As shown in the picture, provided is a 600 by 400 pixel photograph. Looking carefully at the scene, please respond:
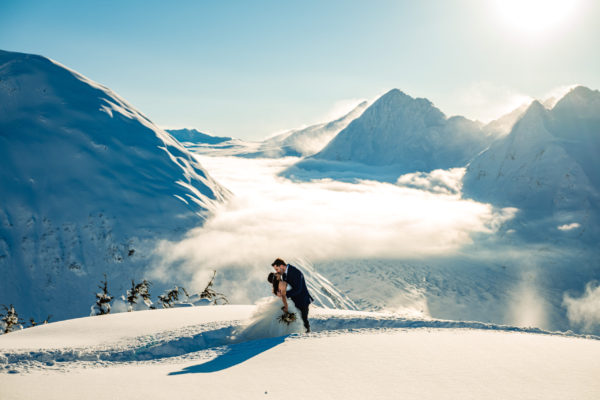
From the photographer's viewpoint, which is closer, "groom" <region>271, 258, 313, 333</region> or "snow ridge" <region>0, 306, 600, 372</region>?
"snow ridge" <region>0, 306, 600, 372</region>

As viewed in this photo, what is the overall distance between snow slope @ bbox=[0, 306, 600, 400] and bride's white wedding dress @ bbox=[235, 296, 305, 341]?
384mm

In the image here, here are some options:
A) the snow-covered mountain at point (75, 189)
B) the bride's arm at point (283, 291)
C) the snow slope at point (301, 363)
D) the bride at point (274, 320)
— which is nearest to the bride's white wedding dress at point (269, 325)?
the bride at point (274, 320)

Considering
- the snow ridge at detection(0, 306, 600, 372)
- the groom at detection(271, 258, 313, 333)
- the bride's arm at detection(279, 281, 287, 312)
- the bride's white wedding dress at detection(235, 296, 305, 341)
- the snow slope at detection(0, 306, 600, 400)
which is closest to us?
the snow slope at detection(0, 306, 600, 400)

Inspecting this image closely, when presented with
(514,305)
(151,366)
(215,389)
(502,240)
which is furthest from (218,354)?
(502,240)

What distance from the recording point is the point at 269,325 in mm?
9812

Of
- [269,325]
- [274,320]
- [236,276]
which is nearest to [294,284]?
[274,320]

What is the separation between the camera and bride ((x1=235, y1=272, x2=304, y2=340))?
968 cm

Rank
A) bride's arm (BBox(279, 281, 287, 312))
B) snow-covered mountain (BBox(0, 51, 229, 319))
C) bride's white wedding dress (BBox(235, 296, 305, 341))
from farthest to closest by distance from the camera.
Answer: snow-covered mountain (BBox(0, 51, 229, 319)), bride's arm (BBox(279, 281, 287, 312)), bride's white wedding dress (BBox(235, 296, 305, 341))

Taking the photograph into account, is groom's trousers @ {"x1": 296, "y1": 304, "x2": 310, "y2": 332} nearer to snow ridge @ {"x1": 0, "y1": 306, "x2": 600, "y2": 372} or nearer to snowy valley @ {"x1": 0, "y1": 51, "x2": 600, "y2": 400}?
snow ridge @ {"x1": 0, "y1": 306, "x2": 600, "y2": 372}

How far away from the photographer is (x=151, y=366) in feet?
24.1

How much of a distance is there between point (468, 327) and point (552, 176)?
734 ft

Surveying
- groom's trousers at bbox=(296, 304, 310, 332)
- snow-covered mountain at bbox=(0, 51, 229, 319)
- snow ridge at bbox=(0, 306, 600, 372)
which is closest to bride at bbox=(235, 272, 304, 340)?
groom's trousers at bbox=(296, 304, 310, 332)

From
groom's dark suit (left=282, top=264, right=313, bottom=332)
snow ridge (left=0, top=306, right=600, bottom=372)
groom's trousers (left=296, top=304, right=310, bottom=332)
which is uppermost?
groom's dark suit (left=282, top=264, right=313, bottom=332)

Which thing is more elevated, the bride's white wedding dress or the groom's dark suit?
the groom's dark suit
